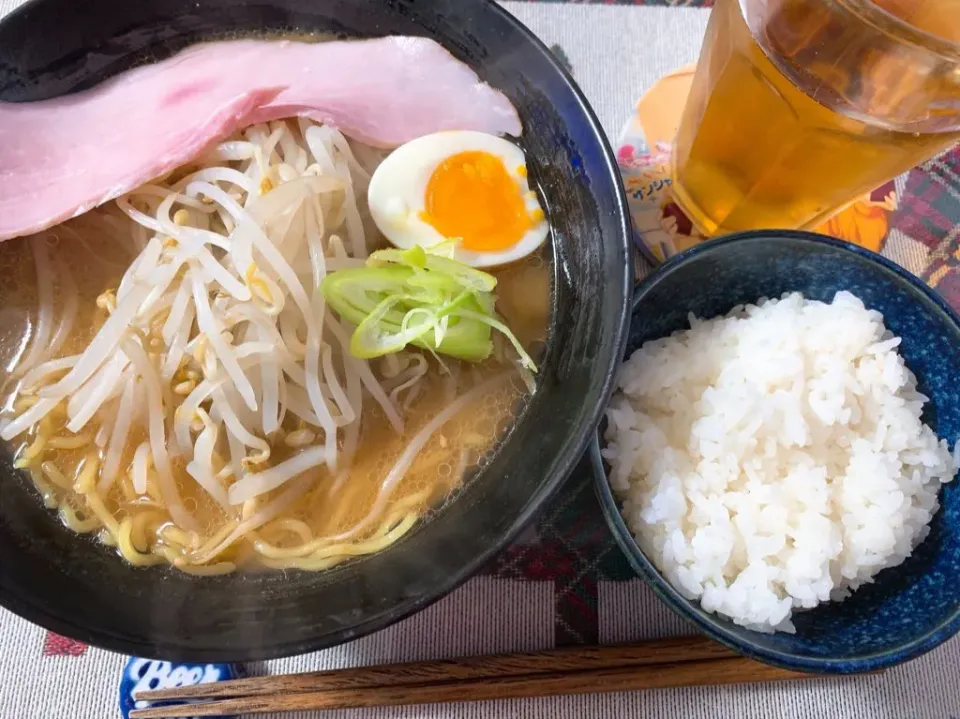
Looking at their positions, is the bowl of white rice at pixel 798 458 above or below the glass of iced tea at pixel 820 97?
below

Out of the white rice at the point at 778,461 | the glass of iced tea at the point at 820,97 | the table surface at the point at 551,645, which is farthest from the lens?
the table surface at the point at 551,645

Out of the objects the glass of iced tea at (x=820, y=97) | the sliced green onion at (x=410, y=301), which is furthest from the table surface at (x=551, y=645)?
the glass of iced tea at (x=820, y=97)

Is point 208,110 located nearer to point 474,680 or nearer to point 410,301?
point 410,301

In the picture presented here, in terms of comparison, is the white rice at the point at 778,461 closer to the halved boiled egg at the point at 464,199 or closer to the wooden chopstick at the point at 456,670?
the wooden chopstick at the point at 456,670

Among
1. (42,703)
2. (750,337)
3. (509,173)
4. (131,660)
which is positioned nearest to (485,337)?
(509,173)

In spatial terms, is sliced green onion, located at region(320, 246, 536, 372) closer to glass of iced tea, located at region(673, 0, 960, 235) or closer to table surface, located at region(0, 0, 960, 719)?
table surface, located at region(0, 0, 960, 719)

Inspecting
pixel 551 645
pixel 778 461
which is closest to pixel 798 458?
pixel 778 461
